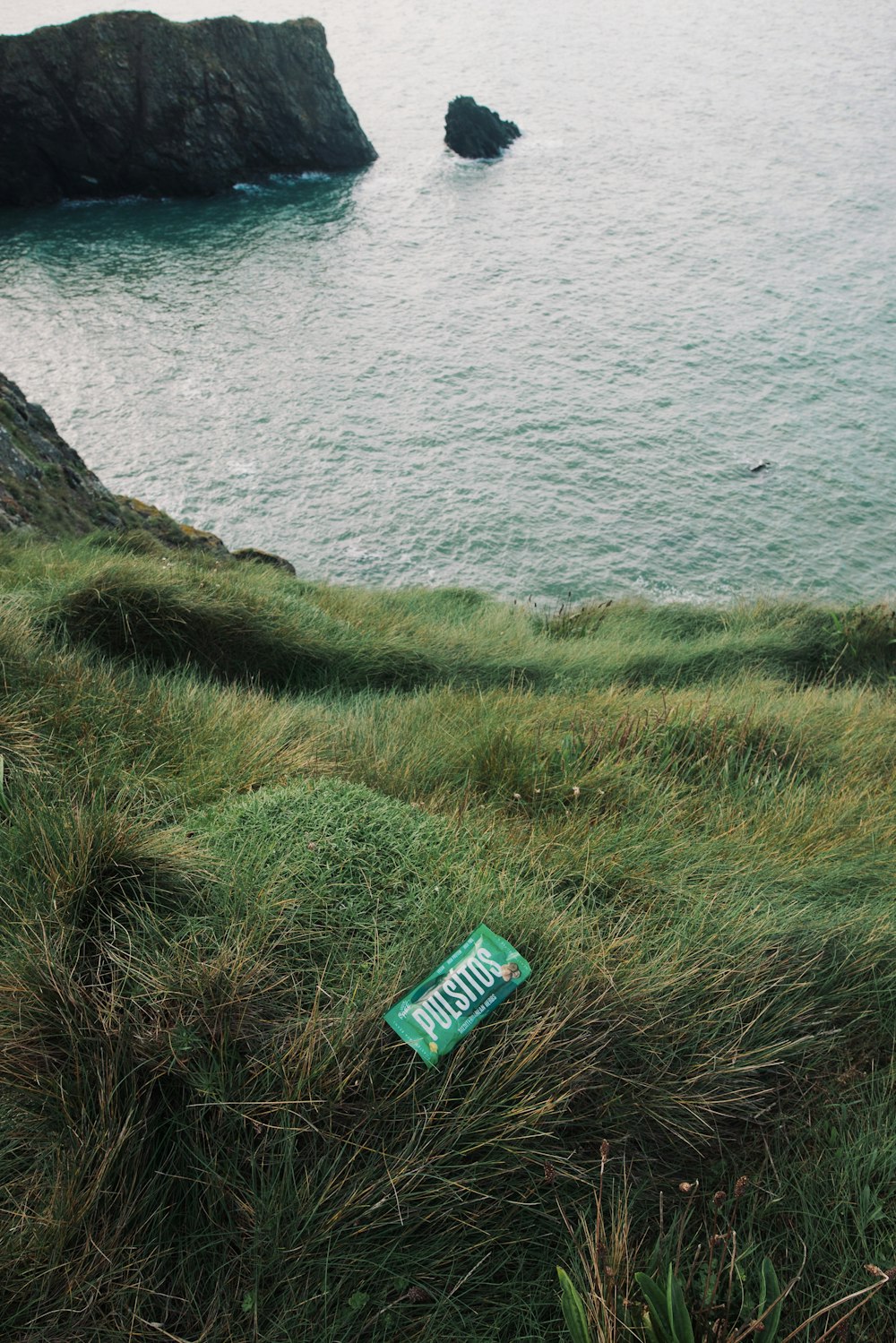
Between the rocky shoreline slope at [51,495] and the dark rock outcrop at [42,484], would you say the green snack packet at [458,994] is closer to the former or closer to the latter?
the rocky shoreline slope at [51,495]

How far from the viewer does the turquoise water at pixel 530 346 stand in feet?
65.1

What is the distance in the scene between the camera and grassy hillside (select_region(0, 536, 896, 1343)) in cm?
246

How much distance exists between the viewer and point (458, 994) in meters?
2.89

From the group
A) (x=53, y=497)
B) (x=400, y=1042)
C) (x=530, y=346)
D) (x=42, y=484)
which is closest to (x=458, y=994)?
(x=400, y=1042)

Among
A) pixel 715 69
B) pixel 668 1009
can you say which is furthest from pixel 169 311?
pixel 715 69

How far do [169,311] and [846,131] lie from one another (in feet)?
102

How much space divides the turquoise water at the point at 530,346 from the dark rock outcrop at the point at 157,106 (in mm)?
1867

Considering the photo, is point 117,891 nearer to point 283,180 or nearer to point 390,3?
point 283,180

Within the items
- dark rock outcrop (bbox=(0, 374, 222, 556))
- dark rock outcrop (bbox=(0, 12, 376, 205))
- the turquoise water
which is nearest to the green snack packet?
dark rock outcrop (bbox=(0, 374, 222, 556))

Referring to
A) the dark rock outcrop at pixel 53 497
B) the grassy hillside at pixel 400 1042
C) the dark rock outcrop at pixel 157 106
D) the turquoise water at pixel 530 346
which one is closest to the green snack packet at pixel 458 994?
the grassy hillside at pixel 400 1042

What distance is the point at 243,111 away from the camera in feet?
128

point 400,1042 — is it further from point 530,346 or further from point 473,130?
point 473,130

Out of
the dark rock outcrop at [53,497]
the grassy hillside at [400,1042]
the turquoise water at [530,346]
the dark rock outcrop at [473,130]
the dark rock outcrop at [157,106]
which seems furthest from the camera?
the dark rock outcrop at [473,130]

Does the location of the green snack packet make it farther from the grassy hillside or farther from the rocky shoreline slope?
the rocky shoreline slope
